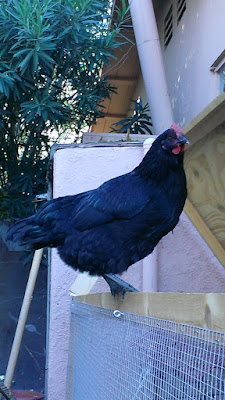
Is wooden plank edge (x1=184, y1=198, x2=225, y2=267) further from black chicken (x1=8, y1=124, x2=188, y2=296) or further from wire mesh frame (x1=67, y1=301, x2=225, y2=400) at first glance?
wire mesh frame (x1=67, y1=301, x2=225, y2=400)

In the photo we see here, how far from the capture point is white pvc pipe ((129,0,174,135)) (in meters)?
4.62

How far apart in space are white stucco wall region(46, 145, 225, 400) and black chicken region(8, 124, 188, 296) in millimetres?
929

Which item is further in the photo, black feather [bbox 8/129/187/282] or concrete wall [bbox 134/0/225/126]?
concrete wall [bbox 134/0/225/126]

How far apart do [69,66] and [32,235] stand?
2666 mm

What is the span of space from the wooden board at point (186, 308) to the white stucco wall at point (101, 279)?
6.03 feet

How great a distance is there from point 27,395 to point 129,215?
235cm

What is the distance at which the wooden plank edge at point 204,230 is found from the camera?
10.00 ft

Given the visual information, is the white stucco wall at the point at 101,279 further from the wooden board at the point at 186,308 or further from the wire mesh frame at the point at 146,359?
the wooden board at the point at 186,308

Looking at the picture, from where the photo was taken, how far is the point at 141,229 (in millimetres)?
2338

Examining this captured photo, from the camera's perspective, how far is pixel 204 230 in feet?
10.2

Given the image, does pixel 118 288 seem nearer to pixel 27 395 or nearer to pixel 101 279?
pixel 101 279

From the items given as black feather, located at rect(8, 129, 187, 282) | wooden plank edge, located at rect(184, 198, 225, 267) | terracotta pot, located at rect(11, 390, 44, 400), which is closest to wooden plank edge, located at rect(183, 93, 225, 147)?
black feather, located at rect(8, 129, 187, 282)

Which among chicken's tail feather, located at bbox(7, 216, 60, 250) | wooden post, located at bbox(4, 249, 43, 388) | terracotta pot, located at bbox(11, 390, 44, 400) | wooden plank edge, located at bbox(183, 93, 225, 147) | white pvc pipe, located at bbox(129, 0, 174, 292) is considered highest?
white pvc pipe, located at bbox(129, 0, 174, 292)

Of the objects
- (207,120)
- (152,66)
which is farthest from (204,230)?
(152,66)
